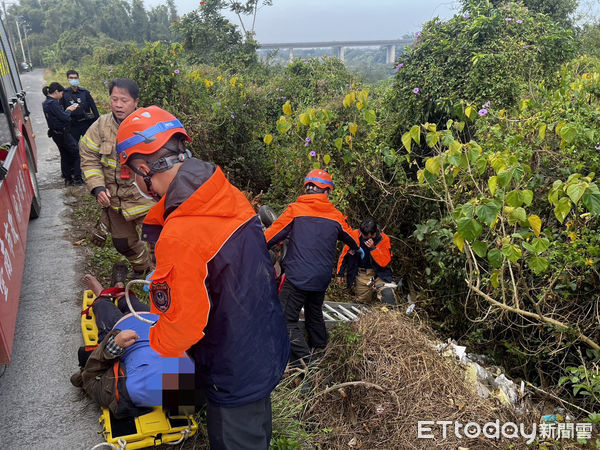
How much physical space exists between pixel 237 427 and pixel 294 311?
201cm

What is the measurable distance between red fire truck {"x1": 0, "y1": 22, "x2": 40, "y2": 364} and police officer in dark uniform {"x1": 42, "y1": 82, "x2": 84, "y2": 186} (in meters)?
0.38

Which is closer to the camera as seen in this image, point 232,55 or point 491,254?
point 491,254

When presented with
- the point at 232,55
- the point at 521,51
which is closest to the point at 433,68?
the point at 521,51

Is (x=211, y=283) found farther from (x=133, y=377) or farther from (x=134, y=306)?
(x=134, y=306)

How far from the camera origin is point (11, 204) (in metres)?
3.69

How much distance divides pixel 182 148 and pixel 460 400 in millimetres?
2619

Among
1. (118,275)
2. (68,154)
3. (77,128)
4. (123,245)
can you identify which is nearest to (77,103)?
(77,128)

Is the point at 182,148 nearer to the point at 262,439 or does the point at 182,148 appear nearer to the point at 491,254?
the point at 262,439

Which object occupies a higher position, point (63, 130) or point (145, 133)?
point (145, 133)

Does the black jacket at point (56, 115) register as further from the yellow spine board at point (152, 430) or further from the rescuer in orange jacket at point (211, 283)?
the rescuer in orange jacket at point (211, 283)

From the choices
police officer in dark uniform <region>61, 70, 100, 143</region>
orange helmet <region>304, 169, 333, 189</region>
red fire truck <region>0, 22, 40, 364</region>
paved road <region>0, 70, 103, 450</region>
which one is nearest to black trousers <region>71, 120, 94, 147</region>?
police officer in dark uniform <region>61, 70, 100, 143</region>

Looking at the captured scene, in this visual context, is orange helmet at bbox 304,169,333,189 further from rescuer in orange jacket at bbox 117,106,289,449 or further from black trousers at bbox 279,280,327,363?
rescuer in orange jacket at bbox 117,106,289,449

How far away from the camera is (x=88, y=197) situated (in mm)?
6387

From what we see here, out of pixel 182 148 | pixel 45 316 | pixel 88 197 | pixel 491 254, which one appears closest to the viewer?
pixel 182 148
